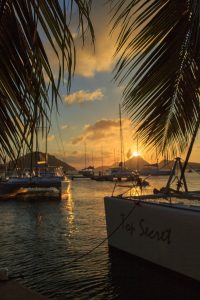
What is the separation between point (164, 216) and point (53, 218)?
1796cm

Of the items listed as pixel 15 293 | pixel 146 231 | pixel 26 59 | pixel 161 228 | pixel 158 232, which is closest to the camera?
pixel 26 59

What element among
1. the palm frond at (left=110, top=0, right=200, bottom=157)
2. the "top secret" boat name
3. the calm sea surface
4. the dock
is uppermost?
the palm frond at (left=110, top=0, right=200, bottom=157)

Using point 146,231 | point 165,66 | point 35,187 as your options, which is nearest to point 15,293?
point 165,66

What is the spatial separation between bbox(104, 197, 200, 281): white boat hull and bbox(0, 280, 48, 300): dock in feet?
16.2

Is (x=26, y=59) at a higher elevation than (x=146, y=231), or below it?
higher

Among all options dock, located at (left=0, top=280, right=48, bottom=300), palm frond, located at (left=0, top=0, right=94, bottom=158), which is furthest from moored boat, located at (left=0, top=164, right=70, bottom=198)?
palm frond, located at (left=0, top=0, right=94, bottom=158)

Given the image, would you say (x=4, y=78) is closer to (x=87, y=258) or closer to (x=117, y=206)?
(x=117, y=206)

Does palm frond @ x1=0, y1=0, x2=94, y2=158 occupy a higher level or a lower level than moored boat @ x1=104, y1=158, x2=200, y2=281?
Result: higher

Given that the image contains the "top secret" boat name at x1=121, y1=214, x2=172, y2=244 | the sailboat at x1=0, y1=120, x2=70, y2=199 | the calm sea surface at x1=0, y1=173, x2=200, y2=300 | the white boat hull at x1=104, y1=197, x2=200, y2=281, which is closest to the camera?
the white boat hull at x1=104, y1=197, x2=200, y2=281

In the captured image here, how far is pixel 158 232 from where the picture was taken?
33.8 ft

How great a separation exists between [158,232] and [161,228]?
185mm

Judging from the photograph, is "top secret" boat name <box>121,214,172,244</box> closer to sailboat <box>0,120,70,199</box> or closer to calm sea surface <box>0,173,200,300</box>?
calm sea surface <box>0,173,200,300</box>

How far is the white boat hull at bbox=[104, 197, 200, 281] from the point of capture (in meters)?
9.03

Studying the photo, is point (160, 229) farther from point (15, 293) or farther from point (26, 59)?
point (26, 59)
